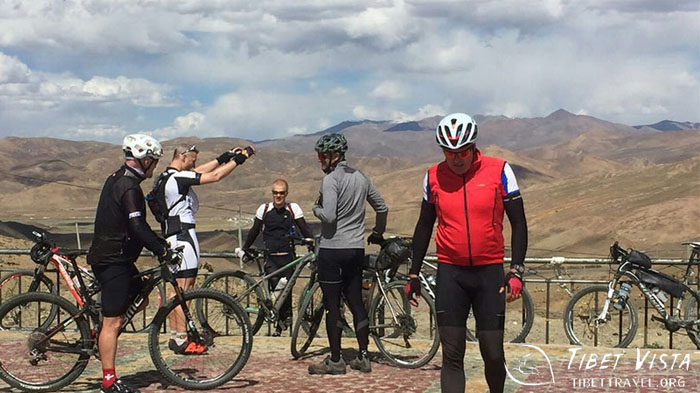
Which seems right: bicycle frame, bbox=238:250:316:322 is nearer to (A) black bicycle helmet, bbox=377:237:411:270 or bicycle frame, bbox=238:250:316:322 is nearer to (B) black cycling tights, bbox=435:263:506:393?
(A) black bicycle helmet, bbox=377:237:411:270

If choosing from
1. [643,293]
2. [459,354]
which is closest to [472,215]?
[459,354]

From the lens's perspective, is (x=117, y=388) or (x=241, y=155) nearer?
(x=117, y=388)

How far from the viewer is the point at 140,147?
6496 mm

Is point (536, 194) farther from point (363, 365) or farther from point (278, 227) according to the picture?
point (363, 365)

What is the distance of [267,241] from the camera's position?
386 inches

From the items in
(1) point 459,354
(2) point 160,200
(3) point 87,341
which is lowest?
(3) point 87,341

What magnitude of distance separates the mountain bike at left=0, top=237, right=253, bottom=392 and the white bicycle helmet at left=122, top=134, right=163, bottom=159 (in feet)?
2.65

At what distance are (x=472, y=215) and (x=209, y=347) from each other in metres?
2.83

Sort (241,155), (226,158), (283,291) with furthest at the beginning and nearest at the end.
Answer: (283,291), (226,158), (241,155)

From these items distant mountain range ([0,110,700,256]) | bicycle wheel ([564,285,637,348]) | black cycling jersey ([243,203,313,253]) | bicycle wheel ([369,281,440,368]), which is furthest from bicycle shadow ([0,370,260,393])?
distant mountain range ([0,110,700,256])

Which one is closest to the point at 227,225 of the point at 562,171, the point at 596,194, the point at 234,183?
the point at 596,194

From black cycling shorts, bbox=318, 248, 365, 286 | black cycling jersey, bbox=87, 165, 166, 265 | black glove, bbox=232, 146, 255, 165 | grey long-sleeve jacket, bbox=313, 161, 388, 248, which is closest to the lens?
black cycling jersey, bbox=87, 165, 166, 265

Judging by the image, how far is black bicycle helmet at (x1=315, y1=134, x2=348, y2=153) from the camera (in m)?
7.48

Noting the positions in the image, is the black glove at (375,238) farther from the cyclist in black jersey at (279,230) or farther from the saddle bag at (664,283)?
the saddle bag at (664,283)
